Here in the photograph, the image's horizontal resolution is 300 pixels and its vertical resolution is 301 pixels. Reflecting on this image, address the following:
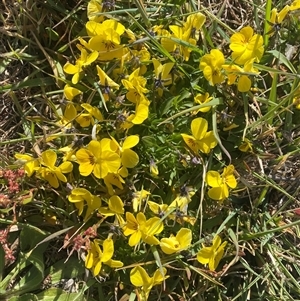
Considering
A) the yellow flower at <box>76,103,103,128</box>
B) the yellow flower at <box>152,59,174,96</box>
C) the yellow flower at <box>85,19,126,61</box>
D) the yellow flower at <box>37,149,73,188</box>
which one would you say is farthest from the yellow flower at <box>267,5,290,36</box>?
the yellow flower at <box>37,149,73,188</box>

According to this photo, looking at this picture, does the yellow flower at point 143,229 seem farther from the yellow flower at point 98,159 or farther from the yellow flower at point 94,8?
the yellow flower at point 94,8

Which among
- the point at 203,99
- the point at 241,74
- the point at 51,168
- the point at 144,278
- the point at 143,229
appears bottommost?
the point at 144,278

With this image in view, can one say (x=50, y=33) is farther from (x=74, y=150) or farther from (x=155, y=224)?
(x=155, y=224)

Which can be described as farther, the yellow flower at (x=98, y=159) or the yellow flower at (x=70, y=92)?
the yellow flower at (x=70, y=92)

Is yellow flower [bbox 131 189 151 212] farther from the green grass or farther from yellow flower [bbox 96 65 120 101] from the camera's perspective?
yellow flower [bbox 96 65 120 101]

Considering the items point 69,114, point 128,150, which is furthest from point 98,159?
point 69,114

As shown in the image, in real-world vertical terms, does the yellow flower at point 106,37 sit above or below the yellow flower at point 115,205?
above

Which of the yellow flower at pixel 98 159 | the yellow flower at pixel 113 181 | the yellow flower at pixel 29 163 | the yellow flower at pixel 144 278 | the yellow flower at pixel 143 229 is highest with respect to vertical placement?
the yellow flower at pixel 98 159

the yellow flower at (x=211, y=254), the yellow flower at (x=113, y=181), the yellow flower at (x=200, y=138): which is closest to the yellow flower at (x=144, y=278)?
the yellow flower at (x=211, y=254)

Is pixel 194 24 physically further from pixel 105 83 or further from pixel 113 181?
pixel 113 181
